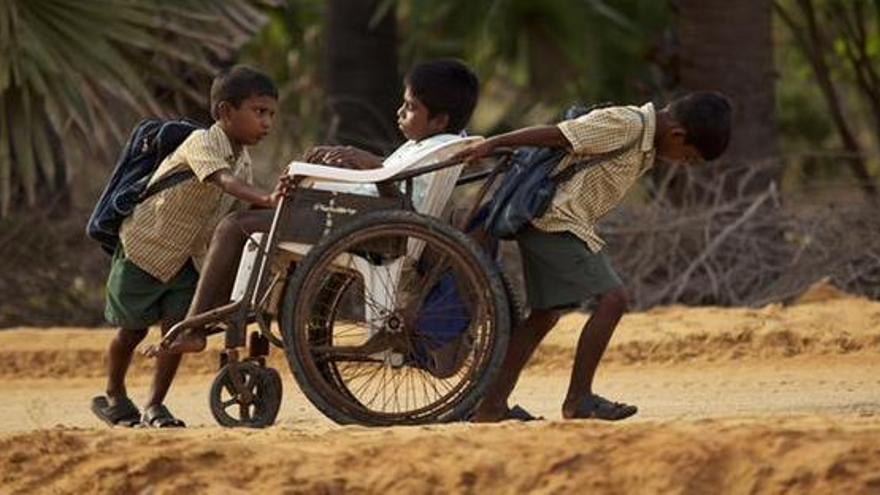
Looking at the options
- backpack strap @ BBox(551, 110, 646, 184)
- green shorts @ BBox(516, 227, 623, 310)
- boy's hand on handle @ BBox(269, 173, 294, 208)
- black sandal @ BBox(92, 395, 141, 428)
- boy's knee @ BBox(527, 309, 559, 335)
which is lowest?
black sandal @ BBox(92, 395, 141, 428)

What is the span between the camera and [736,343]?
11.0 m

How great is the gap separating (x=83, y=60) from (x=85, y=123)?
0.35 m

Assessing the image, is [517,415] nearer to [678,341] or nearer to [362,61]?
[678,341]

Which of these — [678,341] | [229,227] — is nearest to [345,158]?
[229,227]

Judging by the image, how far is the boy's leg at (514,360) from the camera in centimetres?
795

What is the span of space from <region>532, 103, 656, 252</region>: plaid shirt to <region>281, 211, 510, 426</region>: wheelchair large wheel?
412mm

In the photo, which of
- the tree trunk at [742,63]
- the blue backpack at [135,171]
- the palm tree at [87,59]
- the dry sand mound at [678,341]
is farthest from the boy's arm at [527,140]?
the tree trunk at [742,63]

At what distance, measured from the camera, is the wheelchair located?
24.5 feet

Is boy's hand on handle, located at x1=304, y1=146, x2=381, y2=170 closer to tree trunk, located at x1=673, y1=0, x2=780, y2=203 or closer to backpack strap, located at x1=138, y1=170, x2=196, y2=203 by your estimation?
backpack strap, located at x1=138, y1=170, x2=196, y2=203

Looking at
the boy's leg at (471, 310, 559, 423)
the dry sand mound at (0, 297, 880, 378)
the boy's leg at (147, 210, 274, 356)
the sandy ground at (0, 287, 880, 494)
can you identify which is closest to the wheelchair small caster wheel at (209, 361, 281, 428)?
the boy's leg at (147, 210, 274, 356)

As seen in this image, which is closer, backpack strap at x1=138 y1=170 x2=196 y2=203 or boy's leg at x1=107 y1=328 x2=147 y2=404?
backpack strap at x1=138 y1=170 x2=196 y2=203

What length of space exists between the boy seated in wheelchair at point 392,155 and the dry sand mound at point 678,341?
10.5 feet

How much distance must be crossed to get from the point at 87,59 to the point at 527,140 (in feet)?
18.5

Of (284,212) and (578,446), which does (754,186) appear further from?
(578,446)
